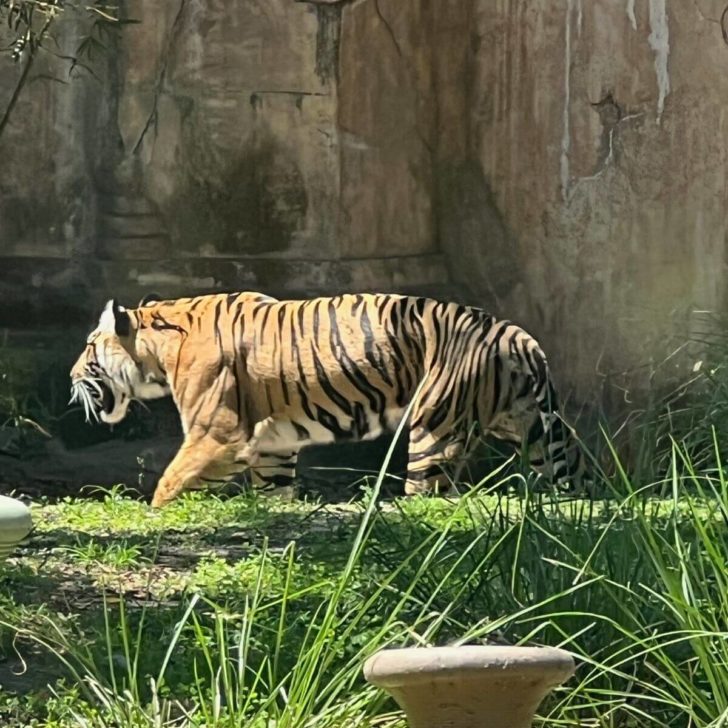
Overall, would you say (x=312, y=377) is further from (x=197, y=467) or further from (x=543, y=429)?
(x=543, y=429)

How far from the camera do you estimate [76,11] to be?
10547 mm

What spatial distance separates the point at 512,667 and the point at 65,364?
8.02 m

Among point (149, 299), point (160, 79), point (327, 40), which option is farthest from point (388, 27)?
point (149, 299)

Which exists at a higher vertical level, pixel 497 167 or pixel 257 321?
pixel 497 167

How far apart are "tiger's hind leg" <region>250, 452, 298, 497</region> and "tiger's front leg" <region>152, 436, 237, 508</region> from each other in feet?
0.91

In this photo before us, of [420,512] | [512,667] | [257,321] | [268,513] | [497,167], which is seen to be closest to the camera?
[512,667]

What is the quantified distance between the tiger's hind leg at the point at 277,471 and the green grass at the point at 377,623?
150 inches

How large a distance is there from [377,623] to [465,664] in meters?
1.48

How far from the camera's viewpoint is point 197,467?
9.02 metres

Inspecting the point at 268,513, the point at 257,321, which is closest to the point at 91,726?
the point at 268,513

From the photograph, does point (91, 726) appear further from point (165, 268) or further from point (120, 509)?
point (165, 268)

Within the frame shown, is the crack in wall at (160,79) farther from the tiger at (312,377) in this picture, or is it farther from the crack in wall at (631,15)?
the crack in wall at (631,15)

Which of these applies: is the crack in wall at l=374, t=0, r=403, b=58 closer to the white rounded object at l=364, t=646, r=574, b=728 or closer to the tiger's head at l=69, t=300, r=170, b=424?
the tiger's head at l=69, t=300, r=170, b=424

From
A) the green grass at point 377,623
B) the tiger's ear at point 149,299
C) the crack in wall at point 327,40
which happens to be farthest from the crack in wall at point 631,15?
the green grass at point 377,623
